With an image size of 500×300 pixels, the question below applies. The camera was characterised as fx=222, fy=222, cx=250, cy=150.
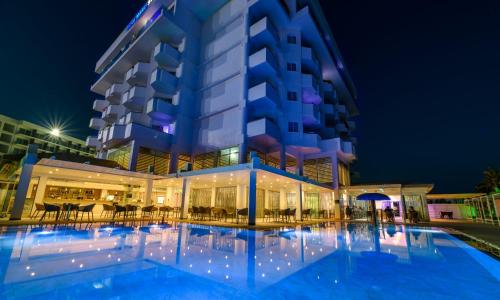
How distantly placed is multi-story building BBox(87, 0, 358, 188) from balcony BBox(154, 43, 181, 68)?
0.31 feet

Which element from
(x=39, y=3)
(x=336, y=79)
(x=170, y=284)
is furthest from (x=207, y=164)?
(x=39, y=3)

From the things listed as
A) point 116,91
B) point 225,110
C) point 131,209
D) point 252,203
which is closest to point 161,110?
point 225,110

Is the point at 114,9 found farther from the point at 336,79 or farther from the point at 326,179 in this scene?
the point at 326,179

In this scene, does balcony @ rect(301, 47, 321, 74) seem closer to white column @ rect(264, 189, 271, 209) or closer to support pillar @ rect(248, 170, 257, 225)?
white column @ rect(264, 189, 271, 209)

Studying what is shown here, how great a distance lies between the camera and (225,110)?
20.5m

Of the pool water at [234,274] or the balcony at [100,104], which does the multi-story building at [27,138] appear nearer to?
the balcony at [100,104]

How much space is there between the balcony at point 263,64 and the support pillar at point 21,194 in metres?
16.7

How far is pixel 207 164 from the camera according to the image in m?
21.1

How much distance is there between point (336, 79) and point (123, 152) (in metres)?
28.1

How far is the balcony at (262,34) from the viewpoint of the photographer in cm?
1972

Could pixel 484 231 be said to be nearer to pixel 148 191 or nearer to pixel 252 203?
pixel 252 203

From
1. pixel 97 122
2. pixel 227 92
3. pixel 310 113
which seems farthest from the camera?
pixel 97 122

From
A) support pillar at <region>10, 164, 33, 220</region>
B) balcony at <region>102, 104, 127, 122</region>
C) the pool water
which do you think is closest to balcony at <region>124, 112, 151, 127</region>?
balcony at <region>102, 104, 127, 122</region>

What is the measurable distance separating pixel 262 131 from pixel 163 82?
1150 cm
